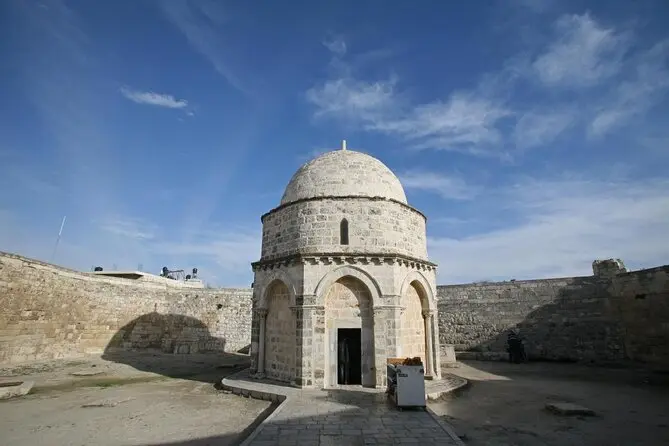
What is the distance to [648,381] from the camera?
1296 centimetres

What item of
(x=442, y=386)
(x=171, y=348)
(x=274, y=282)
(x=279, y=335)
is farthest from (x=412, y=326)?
(x=171, y=348)

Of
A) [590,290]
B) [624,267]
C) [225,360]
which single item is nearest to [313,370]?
[225,360]

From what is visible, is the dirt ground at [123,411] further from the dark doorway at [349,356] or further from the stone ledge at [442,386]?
the stone ledge at [442,386]

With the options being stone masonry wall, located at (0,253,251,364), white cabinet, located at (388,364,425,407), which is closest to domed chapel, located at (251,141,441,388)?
white cabinet, located at (388,364,425,407)

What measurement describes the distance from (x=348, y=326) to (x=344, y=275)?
64.7 inches

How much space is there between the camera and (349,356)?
11.8 m

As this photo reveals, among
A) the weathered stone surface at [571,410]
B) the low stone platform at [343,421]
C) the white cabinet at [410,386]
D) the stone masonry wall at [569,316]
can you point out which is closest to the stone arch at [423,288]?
the low stone platform at [343,421]

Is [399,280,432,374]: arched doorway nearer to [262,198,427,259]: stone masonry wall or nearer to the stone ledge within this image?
the stone ledge

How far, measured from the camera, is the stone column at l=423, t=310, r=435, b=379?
12.7 metres

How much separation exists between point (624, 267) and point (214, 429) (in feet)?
67.9

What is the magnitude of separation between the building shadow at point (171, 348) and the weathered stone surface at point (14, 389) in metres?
5.20

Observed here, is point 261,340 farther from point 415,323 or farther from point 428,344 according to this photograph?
point 428,344

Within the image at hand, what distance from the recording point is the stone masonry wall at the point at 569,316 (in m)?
14.5

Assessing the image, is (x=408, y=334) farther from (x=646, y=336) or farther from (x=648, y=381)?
(x=646, y=336)
